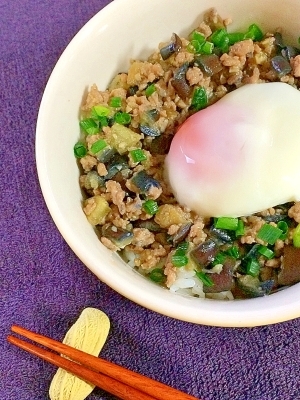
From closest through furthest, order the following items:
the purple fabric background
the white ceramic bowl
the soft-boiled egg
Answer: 1. the white ceramic bowl
2. the soft-boiled egg
3. the purple fabric background

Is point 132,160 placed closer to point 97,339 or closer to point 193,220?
point 193,220

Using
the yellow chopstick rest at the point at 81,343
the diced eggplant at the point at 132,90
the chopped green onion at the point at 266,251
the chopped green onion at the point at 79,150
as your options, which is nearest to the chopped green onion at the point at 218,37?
the diced eggplant at the point at 132,90

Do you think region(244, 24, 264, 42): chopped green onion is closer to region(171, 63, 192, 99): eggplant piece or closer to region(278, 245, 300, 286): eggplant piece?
region(171, 63, 192, 99): eggplant piece

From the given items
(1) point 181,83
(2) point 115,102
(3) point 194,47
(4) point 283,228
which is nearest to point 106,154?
(2) point 115,102

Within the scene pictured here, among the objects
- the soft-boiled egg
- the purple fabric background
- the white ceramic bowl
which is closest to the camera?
the white ceramic bowl

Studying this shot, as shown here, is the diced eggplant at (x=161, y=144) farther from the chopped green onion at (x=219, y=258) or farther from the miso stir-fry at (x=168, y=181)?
the chopped green onion at (x=219, y=258)

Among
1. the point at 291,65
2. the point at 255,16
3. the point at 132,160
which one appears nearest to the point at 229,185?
the point at 132,160

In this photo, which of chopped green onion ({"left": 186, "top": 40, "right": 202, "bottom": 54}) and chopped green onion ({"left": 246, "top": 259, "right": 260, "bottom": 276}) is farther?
chopped green onion ({"left": 186, "top": 40, "right": 202, "bottom": 54})

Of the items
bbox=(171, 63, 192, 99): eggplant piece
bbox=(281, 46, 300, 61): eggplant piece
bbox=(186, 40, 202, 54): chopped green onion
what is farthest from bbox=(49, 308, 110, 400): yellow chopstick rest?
bbox=(281, 46, 300, 61): eggplant piece
